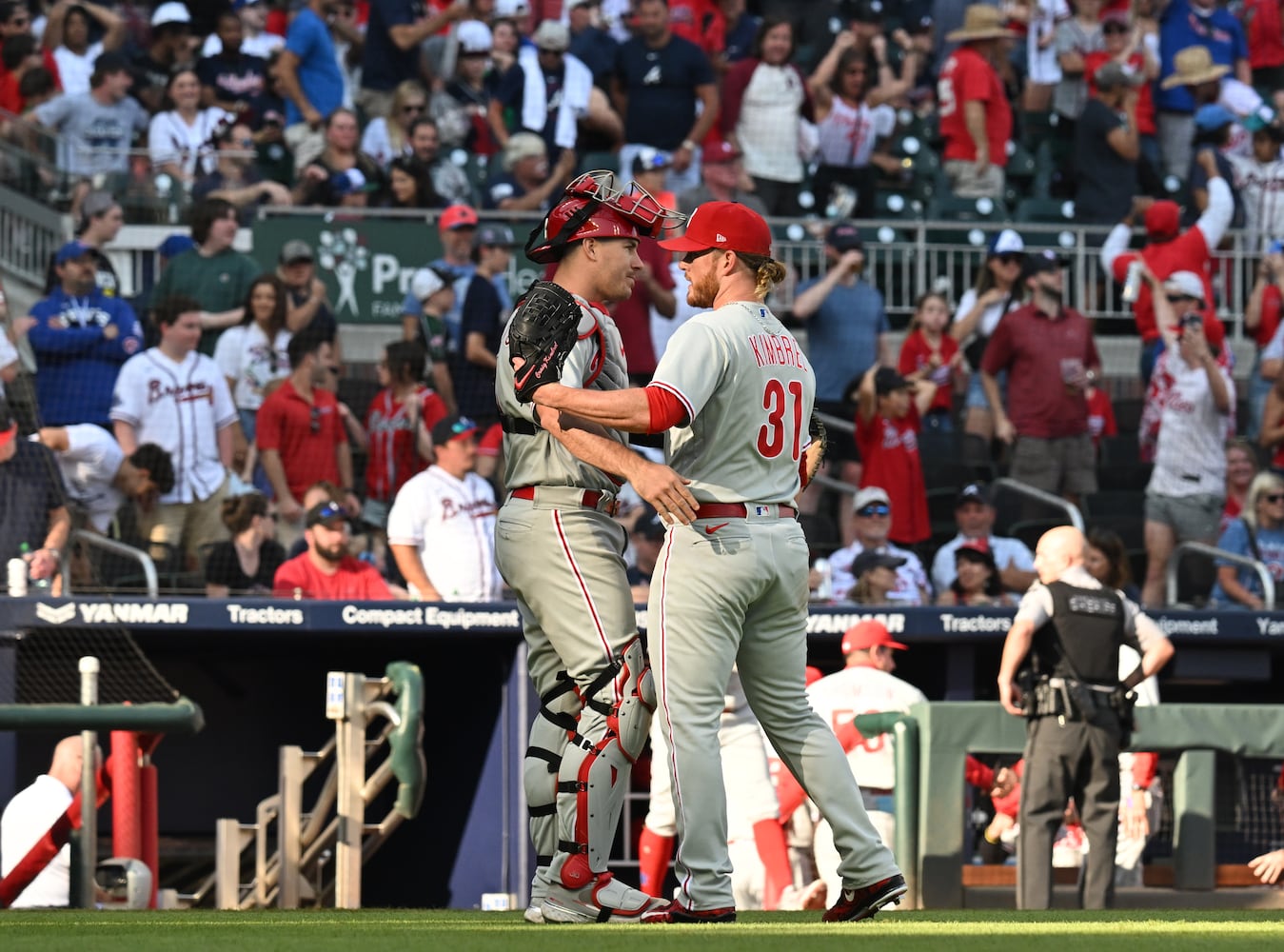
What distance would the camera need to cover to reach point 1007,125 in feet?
49.8

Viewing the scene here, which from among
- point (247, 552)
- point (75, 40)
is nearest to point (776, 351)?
point (247, 552)

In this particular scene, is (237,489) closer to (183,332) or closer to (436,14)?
(183,332)

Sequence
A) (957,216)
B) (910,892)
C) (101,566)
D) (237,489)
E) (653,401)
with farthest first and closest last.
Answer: (957,216) → (237,489) → (101,566) → (910,892) → (653,401)

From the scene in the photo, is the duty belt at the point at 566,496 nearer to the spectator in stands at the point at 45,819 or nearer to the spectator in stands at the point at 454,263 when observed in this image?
the spectator in stands at the point at 45,819

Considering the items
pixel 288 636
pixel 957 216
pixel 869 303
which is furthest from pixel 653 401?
pixel 957 216

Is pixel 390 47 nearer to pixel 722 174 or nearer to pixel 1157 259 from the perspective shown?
pixel 722 174

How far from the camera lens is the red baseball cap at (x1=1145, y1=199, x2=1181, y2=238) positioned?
13.3 metres

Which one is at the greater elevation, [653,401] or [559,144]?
[559,144]

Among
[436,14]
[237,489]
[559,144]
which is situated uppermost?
[436,14]

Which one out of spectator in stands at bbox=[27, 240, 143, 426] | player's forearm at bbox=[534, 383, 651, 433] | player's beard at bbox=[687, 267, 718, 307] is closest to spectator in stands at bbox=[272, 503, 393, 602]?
spectator in stands at bbox=[27, 240, 143, 426]

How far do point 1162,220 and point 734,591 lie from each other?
892cm

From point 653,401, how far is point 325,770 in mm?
6529

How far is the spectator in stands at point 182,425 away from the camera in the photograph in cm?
1035

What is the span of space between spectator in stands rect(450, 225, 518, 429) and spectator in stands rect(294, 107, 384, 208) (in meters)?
1.55
